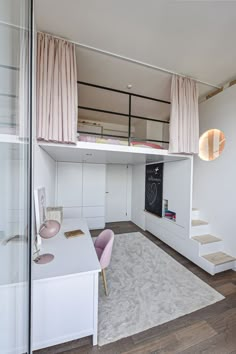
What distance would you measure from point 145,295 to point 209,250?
1444 mm

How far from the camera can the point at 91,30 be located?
1.78 metres

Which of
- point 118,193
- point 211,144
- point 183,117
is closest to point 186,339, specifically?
point 183,117

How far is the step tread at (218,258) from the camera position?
2.38m

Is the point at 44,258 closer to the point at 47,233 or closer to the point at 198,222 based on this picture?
the point at 47,233

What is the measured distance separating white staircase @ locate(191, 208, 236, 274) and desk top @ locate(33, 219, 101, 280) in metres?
1.93

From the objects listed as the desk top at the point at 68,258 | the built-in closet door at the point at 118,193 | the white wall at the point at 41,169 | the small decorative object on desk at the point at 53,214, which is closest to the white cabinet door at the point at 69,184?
the built-in closet door at the point at 118,193

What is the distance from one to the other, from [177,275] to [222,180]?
1.77 m

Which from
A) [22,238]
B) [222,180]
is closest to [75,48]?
[22,238]

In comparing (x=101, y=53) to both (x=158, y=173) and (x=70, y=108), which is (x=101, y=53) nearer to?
(x=70, y=108)

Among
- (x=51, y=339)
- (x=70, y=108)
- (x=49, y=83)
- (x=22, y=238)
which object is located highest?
(x=49, y=83)

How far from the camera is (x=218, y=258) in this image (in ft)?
8.09

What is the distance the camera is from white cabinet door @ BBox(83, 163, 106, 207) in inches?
164

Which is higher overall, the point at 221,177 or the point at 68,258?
the point at 221,177

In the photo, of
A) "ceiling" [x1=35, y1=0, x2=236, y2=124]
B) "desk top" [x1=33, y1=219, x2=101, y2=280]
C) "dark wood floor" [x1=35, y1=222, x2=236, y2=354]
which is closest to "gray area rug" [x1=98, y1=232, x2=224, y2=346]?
"dark wood floor" [x1=35, y1=222, x2=236, y2=354]
